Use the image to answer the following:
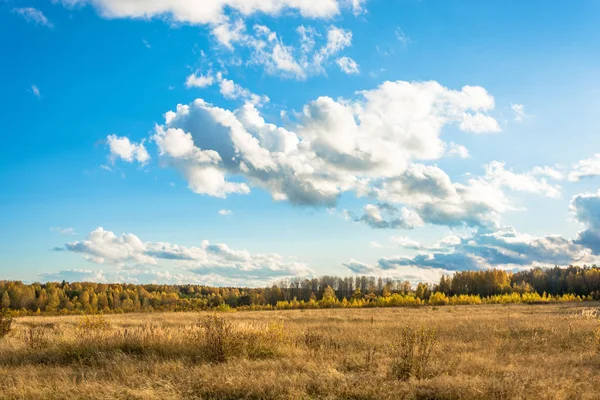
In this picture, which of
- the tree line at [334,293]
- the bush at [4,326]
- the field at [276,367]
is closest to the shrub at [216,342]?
the field at [276,367]

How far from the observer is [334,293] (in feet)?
439

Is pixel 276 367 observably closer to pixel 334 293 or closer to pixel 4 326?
pixel 4 326

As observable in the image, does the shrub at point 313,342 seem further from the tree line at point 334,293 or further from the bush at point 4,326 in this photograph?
the tree line at point 334,293

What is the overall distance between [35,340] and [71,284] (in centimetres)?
13813

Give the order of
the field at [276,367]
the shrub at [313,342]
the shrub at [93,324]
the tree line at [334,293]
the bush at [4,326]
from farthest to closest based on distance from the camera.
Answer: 1. the tree line at [334,293]
2. the bush at [4,326]
3. the shrub at [93,324]
4. the shrub at [313,342]
5. the field at [276,367]

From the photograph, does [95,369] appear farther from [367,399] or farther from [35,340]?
[367,399]

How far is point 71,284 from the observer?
137250 millimetres

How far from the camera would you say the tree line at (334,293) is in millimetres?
97750

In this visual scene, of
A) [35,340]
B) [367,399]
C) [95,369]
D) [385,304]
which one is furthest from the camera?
[385,304]

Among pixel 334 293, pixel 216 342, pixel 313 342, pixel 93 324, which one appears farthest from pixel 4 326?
pixel 334 293

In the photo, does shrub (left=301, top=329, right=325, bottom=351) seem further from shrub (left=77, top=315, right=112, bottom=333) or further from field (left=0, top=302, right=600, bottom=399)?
shrub (left=77, top=315, right=112, bottom=333)

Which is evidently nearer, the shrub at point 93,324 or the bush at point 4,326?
the shrub at point 93,324

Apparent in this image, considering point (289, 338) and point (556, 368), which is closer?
point (556, 368)

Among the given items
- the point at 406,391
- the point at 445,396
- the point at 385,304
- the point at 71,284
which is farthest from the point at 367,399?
the point at 71,284
